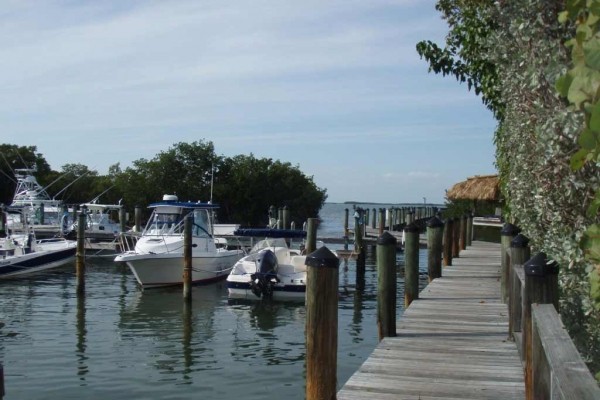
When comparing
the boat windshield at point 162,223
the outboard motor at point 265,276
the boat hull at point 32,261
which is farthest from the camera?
the boat hull at point 32,261

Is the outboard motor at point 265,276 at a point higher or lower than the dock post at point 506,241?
lower

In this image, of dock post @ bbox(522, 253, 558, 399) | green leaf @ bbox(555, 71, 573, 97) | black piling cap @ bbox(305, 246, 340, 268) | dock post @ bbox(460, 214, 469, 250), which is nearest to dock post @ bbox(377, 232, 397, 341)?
black piling cap @ bbox(305, 246, 340, 268)

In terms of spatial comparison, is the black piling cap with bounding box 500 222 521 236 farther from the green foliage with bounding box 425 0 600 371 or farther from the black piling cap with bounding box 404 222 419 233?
the green foliage with bounding box 425 0 600 371

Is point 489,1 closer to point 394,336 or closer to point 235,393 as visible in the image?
point 394,336

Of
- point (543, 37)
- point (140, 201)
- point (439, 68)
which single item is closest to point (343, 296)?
point (439, 68)

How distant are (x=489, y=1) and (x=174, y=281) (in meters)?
19.6

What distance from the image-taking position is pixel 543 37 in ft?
18.3

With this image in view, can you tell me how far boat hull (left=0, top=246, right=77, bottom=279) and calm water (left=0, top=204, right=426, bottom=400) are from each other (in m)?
2.49

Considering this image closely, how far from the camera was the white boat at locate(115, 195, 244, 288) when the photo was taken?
27.2 metres

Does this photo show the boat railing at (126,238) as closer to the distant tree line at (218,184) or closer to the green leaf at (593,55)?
the distant tree line at (218,184)

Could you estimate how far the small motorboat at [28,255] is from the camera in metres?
30.4

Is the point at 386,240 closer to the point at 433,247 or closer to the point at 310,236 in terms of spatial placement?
the point at 433,247

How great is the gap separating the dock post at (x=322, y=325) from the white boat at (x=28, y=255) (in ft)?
84.6

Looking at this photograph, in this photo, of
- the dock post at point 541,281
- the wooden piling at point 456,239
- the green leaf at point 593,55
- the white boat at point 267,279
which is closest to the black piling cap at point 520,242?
the dock post at point 541,281
